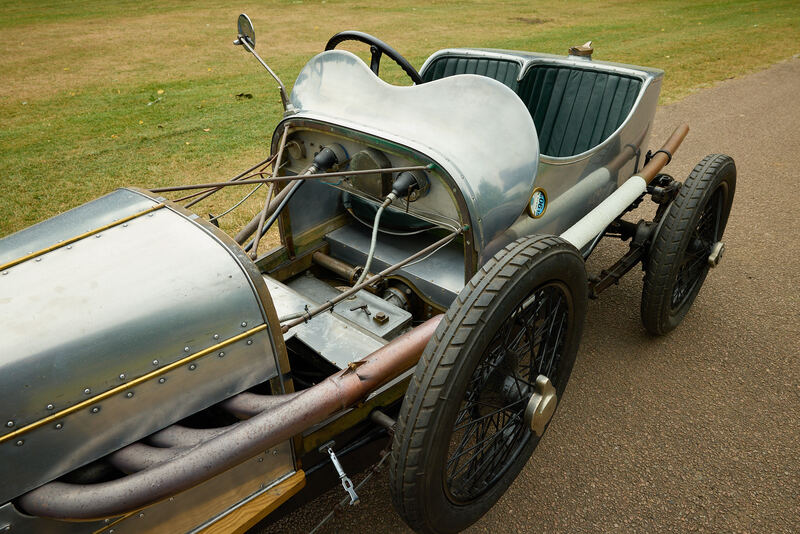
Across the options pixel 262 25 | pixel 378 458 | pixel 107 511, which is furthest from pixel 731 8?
pixel 107 511

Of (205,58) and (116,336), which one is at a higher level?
(116,336)

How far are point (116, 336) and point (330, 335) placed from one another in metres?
0.81

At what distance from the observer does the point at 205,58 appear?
909 centimetres

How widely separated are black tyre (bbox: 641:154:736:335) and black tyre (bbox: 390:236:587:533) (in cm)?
74

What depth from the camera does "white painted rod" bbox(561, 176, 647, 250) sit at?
6.98 feet

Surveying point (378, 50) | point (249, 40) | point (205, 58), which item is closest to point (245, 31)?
point (249, 40)

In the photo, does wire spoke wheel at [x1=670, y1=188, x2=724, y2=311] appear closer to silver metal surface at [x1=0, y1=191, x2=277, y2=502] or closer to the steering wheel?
the steering wheel

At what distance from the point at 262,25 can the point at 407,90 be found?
11.0 meters

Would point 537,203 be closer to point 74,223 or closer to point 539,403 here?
point 539,403

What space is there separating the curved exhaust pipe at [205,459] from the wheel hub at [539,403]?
56cm

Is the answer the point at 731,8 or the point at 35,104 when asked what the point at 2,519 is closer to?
the point at 35,104

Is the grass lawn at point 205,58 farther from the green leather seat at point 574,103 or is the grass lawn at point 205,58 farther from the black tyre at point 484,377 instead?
the black tyre at point 484,377

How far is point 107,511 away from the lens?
118 centimetres

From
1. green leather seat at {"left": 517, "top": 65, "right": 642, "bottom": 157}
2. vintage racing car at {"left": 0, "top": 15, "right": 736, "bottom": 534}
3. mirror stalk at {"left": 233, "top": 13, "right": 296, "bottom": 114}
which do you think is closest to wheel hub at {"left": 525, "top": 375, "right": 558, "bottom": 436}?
vintage racing car at {"left": 0, "top": 15, "right": 736, "bottom": 534}
